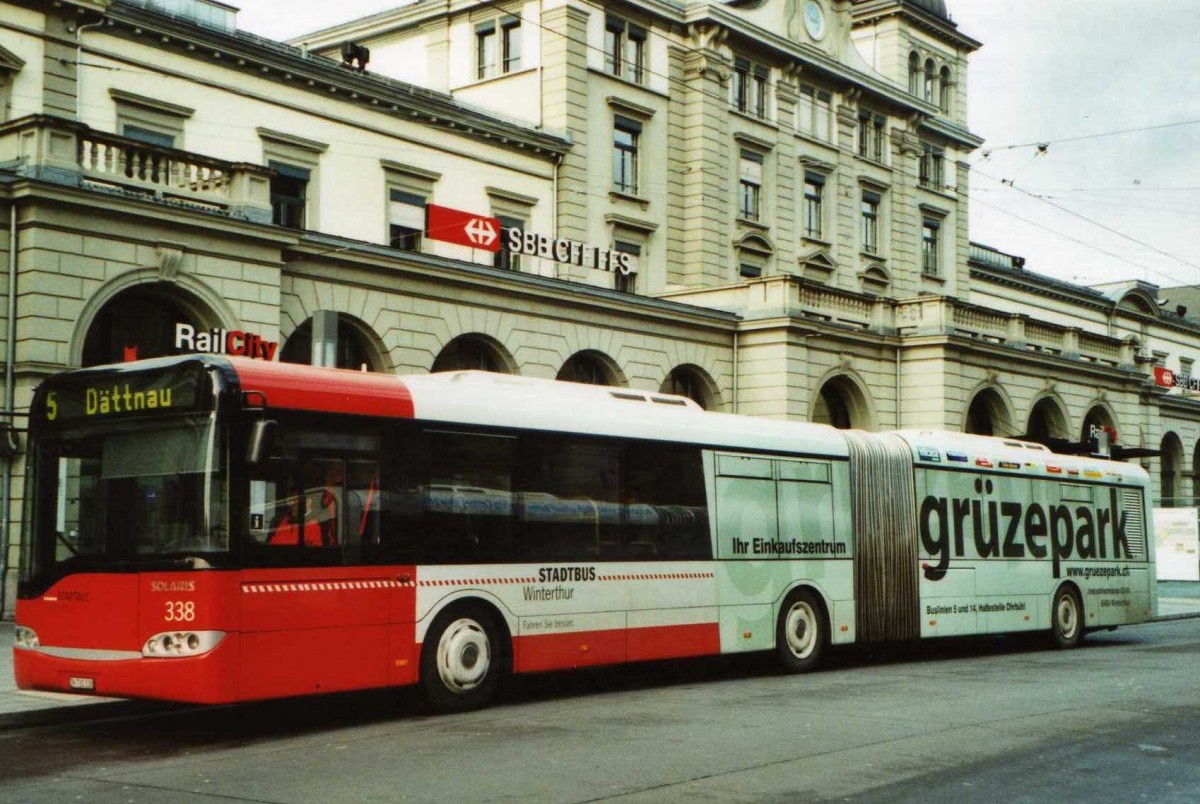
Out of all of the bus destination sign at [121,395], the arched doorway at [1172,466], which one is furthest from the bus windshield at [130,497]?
the arched doorway at [1172,466]

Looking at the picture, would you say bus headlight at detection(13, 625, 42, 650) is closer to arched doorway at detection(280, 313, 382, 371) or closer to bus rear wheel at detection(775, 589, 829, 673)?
bus rear wheel at detection(775, 589, 829, 673)

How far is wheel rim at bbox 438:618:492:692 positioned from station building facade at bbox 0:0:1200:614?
17.6 ft

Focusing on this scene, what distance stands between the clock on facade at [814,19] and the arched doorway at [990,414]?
41.6 ft

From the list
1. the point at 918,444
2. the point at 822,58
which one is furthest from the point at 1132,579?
the point at 822,58

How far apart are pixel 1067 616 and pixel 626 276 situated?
761 inches

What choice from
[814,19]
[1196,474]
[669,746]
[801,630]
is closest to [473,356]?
[801,630]

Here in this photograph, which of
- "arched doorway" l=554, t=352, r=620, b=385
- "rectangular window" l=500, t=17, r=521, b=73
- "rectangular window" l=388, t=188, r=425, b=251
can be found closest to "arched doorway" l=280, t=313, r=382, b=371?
"rectangular window" l=388, t=188, r=425, b=251

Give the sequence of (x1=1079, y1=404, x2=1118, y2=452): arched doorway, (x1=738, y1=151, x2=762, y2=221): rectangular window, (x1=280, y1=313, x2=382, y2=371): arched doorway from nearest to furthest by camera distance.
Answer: (x1=280, y1=313, x2=382, y2=371): arched doorway
(x1=738, y1=151, x2=762, y2=221): rectangular window
(x1=1079, y1=404, x2=1118, y2=452): arched doorway

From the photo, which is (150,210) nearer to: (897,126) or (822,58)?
(822,58)

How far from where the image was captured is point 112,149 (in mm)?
22109

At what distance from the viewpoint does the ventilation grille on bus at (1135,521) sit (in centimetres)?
2381

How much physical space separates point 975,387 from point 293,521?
32630 mm

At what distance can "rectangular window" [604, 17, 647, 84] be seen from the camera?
3888 cm

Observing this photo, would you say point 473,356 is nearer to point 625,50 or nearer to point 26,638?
point 625,50
